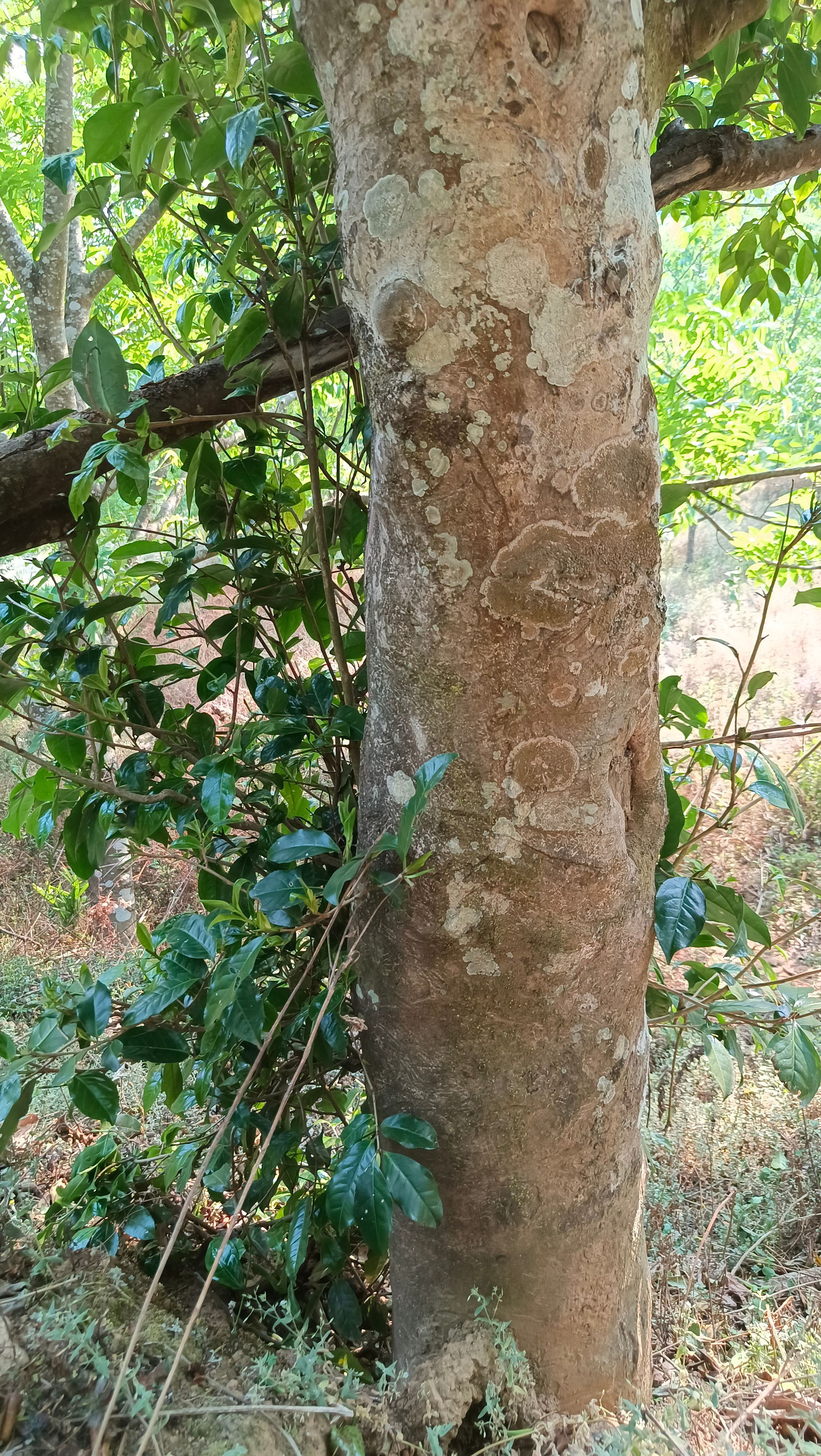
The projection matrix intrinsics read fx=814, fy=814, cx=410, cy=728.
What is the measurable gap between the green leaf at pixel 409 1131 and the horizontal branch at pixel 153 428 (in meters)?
0.79

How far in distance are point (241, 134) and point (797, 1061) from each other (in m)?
1.10

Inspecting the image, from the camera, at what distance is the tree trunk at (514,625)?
655 millimetres

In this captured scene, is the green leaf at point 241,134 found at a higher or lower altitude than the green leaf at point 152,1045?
higher

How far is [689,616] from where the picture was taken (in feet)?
24.5

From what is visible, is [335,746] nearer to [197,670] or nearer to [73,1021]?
[197,670]

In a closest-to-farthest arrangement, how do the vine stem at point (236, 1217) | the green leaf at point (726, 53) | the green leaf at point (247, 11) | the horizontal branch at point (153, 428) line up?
1. the vine stem at point (236, 1217)
2. the green leaf at point (247, 11)
3. the green leaf at point (726, 53)
4. the horizontal branch at point (153, 428)

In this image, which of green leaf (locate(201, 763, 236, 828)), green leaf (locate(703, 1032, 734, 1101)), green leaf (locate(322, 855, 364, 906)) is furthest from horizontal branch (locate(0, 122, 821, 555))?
green leaf (locate(703, 1032, 734, 1101))

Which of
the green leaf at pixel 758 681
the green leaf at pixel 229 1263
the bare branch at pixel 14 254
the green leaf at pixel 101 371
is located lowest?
the green leaf at pixel 229 1263

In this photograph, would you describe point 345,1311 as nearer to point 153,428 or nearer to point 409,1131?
point 409,1131

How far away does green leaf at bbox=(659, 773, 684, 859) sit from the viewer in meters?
1.03

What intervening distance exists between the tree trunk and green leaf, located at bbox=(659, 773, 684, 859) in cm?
13

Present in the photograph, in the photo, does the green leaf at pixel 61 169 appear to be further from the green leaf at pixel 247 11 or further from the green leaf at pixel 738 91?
the green leaf at pixel 738 91

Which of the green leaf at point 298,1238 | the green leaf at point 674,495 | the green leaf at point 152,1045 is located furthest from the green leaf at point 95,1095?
the green leaf at point 674,495

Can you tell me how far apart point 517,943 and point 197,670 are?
64 cm
